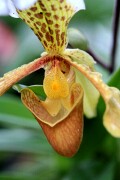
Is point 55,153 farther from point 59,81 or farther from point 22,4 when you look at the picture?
point 22,4

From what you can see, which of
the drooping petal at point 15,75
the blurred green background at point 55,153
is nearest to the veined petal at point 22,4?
the drooping petal at point 15,75

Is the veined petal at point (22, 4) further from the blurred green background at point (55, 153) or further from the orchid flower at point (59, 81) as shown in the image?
the blurred green background at point (55, 153)

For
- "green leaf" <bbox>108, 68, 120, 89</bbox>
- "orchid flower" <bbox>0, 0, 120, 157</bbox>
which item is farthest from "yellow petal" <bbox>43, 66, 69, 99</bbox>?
"green leaf" <bbox>108, 68, 120, 89</bbox>

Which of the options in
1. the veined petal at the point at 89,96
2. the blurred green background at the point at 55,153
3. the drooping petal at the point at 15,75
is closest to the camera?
the drooping petal at the point at 15,75

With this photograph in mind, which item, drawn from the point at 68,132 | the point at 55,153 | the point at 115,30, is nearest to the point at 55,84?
the point at 68,132

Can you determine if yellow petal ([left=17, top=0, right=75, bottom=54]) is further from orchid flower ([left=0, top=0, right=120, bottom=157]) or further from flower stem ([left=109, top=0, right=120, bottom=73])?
flower stem ([left=109, top=0, right=120, bottom=73])

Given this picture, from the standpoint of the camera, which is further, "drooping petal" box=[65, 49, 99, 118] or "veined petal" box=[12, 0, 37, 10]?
"drooping petal" box=[65, 49, 99, 118]
